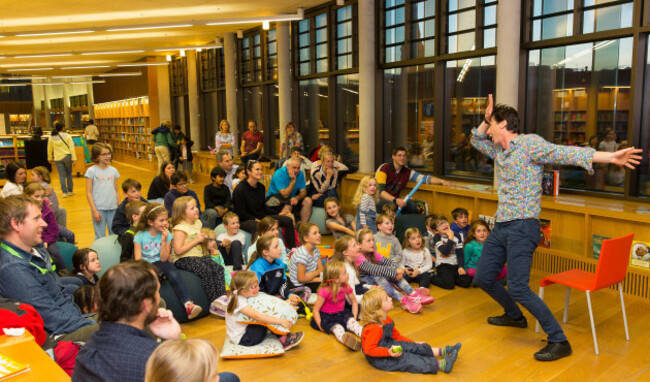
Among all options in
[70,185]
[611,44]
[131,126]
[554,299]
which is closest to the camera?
[554,299]

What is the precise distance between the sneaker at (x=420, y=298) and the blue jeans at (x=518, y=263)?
0.86 m

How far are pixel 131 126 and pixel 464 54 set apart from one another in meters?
16.5

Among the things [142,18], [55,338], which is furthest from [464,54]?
[142,18]

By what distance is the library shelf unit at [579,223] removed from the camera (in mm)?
4879

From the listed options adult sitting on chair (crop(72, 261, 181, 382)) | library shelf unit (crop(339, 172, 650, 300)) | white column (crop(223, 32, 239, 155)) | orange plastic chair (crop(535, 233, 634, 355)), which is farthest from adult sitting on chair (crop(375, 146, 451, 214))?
white column (crop(223, 32, 239, 155))

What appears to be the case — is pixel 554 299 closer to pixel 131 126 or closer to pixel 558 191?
pixel 558 191

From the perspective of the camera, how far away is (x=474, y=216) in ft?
20.5

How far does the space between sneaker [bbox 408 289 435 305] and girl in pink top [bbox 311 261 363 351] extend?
731 mm

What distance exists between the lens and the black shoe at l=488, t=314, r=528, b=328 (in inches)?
169

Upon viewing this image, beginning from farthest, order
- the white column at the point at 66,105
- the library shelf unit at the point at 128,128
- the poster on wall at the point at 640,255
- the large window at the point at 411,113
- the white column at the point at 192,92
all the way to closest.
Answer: the white column at the point at 66,105 → the library shelf unit at the point at 128,128 → the white column at the point at 192,92 → the large window at the point at 411,113 → the poster on wall at the point at 640,255

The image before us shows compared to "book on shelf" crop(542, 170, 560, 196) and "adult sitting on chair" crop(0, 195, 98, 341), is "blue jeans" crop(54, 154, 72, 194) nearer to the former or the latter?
"adult sitting on chair" crop(0, 195, 98, 341)

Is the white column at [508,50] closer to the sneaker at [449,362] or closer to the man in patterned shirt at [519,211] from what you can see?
the man in patterned shirt at [519,211]

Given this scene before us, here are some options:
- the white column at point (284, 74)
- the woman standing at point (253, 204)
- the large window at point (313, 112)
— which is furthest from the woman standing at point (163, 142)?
the woman standing at point (253, 204)

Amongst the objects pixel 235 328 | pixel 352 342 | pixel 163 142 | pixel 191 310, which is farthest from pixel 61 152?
pixel 352 342
